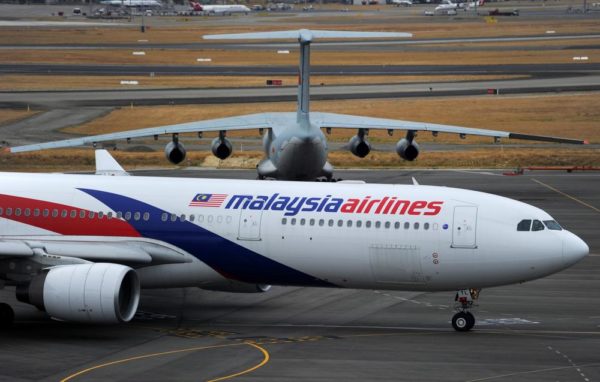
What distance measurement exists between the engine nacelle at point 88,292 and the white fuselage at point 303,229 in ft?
7.50

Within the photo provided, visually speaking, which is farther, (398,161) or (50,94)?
(50,94)

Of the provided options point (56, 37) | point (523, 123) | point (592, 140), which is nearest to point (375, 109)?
point (523, 123)

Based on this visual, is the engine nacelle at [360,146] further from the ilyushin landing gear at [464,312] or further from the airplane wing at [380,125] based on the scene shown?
the ilyushin landing gear at [464,312]

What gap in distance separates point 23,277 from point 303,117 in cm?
2107

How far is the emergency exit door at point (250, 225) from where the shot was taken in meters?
34.2

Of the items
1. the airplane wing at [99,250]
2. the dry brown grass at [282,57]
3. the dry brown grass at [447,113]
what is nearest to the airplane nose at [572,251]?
the airplane wing at [99,250]

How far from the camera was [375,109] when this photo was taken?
304 feet

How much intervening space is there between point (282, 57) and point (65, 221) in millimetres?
111626

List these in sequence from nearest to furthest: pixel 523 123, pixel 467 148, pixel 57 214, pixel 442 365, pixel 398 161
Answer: pixel 442 365, pixel 57 214, pixel 398 161, pixel 467 148, pixel 523 123

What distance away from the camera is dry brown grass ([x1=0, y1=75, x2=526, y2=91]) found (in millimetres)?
112500

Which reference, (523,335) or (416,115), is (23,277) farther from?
(416,115)

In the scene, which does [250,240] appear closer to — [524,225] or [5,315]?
[5,315]

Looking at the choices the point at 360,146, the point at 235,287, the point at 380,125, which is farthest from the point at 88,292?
the point at 360,146

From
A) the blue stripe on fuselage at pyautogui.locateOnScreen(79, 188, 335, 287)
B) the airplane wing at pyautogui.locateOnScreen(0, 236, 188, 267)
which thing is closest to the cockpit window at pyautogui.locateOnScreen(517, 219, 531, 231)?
the blue stripe on fuselage at pyautogui.locateOnScreen(79, 188, 335, 287)
